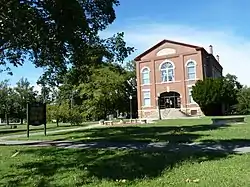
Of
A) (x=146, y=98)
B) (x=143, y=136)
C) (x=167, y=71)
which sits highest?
(x=167, y=71)

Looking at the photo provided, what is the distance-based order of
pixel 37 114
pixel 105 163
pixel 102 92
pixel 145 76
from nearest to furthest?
pixel 105 163
pixel 37 114
pixel 145 76
pixel 102 92

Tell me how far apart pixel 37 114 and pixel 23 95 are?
77513 mm

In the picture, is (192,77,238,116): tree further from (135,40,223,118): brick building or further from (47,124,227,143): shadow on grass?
(47,124,227,143): shadow on grass

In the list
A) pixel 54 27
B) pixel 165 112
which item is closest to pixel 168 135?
pixel 54 27

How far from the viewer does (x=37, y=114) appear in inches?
993

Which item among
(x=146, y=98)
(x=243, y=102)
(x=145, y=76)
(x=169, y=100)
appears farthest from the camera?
(x=145, y=76)

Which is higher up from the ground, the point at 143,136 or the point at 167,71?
the point at 167,71

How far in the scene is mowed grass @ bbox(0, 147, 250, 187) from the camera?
8.07 m

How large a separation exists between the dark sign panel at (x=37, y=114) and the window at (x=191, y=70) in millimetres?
40247

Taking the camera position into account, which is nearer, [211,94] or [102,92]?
[211,94]

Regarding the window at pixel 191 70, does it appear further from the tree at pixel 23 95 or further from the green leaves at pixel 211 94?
the tree at pixel 23 95

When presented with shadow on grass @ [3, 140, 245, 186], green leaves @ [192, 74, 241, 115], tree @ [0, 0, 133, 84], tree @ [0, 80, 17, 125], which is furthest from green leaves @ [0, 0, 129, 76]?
tree @ [0, 80, 17, 125]

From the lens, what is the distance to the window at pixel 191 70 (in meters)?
61.8

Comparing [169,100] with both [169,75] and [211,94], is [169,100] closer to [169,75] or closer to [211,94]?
[169,75]
